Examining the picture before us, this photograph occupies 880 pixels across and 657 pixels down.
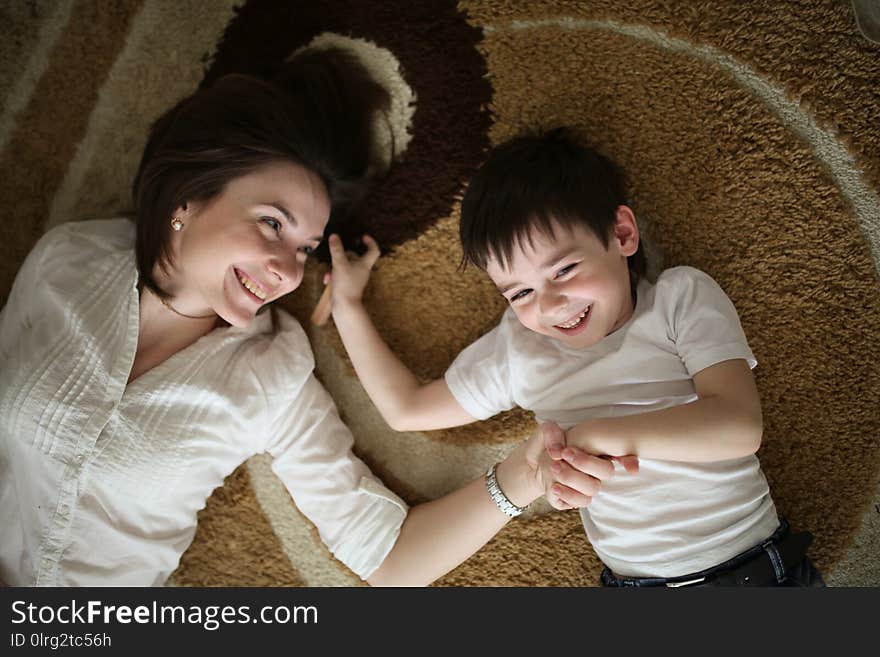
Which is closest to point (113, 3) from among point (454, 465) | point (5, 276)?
point (5, 276)

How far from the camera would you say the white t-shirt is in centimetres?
112

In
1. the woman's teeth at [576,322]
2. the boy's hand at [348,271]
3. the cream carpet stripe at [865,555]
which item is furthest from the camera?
the boy's hand at [348,271]

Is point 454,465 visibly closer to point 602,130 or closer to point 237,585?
point 237,585

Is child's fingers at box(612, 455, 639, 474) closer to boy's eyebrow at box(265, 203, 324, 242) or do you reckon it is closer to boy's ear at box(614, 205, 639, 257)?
boy's ear at box(614, 205, 639, 257)

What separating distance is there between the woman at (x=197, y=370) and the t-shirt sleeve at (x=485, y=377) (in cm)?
11

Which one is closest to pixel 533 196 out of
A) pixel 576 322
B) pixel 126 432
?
pixel 576 322

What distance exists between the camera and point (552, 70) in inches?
51.0

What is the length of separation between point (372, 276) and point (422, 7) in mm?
508

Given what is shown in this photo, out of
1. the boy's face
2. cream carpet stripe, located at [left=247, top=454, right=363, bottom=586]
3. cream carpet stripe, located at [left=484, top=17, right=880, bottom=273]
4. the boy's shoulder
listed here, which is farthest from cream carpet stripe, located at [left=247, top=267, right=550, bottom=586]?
cream carpet stripe, located at [left=484, top=17, right=880, bottom=273]

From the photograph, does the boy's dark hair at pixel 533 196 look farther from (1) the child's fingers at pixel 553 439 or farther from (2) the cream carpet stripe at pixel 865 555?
(2) the cream carpet stripe at pixel 865 555

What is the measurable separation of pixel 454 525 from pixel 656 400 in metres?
0.41

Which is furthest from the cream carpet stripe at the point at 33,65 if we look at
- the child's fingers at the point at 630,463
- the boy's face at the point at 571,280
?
the child's fingers at the point at 630,463

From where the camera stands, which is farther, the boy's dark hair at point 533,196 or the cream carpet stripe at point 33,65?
the cream carpet stripe at point 33,65

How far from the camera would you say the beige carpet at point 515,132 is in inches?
48.3
